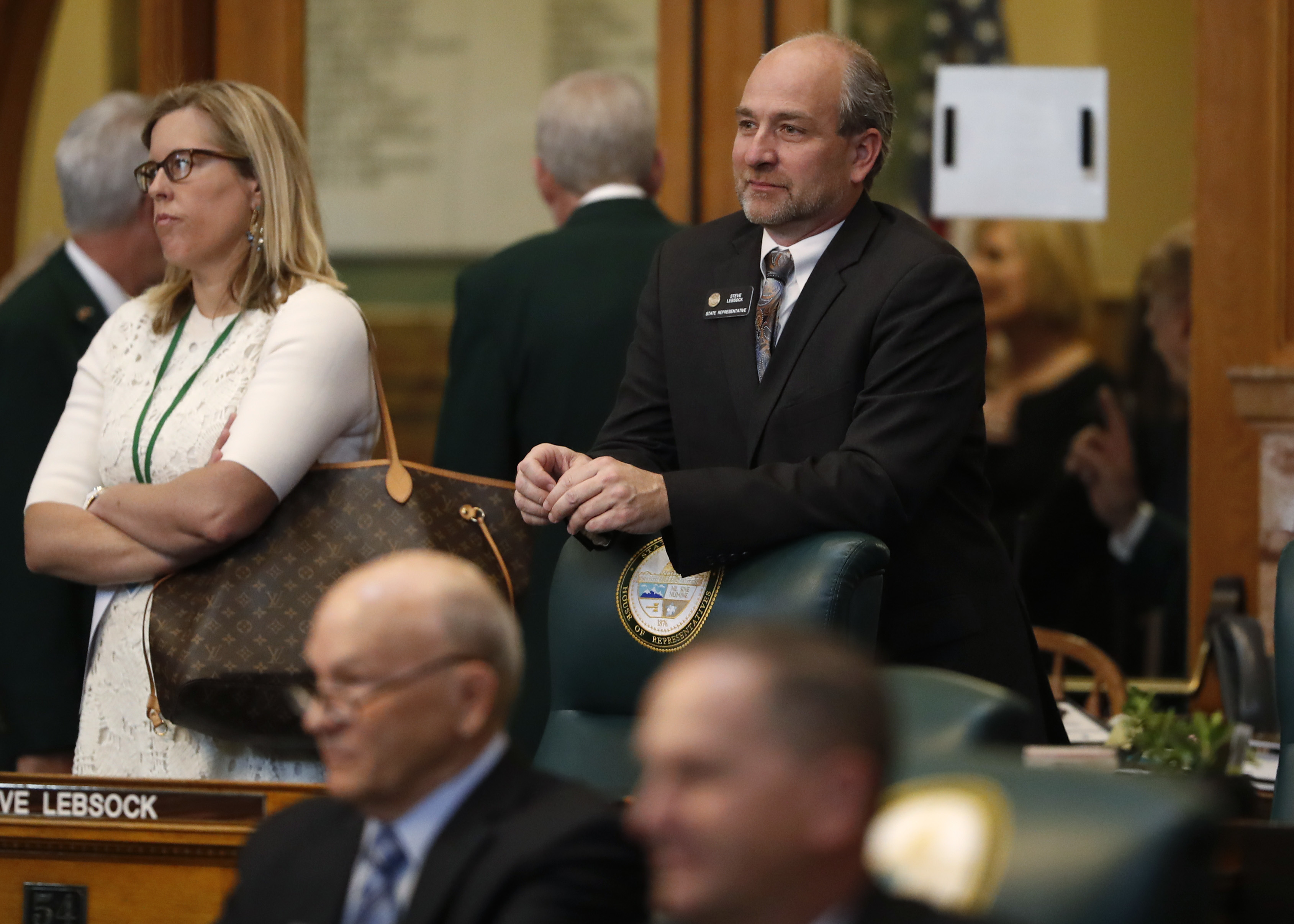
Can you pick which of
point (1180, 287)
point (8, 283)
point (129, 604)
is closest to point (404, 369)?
point (8, 283)

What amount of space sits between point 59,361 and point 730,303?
1431mm

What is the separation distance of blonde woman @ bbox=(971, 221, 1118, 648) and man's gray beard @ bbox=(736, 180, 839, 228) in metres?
2.46

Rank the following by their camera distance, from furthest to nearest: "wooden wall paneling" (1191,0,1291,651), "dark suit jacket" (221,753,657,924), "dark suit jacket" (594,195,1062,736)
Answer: "wooden wall paneling" (1191,0,1291,651), "dark suit jacket" (594,195,1062,736), "dark suit jacket" (221,753,657,924)

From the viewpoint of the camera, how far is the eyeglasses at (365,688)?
1.79 meters

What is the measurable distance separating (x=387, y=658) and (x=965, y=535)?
4.12 ft

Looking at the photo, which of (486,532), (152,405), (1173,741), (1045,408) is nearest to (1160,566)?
(1045,408)

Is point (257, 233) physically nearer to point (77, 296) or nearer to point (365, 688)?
point (77, 296)

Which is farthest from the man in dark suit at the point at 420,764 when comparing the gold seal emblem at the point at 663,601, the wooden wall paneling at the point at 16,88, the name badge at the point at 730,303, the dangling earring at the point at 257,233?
the wooden wall paneling at the point at 16,88

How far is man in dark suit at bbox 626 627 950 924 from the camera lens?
4.68 ft

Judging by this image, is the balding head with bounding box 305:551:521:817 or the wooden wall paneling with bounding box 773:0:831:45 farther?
the wooden wall paneling with bounding box 773:0:831:45

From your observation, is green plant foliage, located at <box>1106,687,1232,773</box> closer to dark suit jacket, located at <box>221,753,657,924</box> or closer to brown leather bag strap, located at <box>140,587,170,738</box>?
dark suit jacket, located at <box>221,753,657,924</box>

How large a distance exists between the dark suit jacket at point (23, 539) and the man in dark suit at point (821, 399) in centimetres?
111

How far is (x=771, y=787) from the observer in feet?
4.67

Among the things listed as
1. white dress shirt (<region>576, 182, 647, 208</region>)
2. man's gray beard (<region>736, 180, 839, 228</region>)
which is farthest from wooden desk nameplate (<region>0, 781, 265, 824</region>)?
white dress shirt (<region>576, 182, 647, 208</region>)
